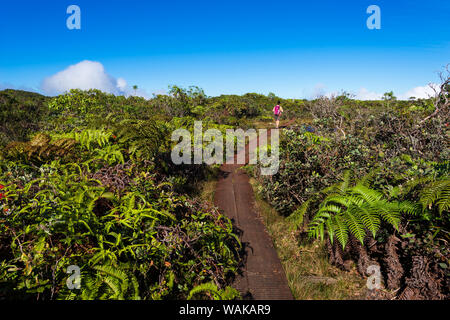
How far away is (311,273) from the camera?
2885 millimetres

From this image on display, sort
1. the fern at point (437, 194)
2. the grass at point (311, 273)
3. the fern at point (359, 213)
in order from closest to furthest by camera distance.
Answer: the fern at point (437, 194) → the fern at point (359, 213) → the grass at point (311, 273)

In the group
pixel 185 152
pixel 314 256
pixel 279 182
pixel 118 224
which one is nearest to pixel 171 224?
pixel 118 224

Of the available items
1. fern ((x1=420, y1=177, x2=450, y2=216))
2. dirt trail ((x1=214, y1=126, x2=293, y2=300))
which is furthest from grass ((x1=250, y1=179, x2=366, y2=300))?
fern ((x1=420, y1=177, x2=450, y2=216))

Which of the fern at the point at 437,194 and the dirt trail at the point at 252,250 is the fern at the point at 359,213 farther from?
the dirt trail at the point at 252,250

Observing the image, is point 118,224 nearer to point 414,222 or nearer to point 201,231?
point 201,231

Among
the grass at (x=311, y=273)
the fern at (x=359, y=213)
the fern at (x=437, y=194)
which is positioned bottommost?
the grass at (x=311, y=273)

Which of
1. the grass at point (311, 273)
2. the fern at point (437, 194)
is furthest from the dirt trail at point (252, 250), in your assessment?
the fern at point (437, 194)

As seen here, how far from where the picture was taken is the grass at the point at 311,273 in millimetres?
2545

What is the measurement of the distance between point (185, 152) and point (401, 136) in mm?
4847

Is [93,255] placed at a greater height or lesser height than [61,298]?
greater

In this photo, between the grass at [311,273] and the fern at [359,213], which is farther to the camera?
the grass at [311,273]

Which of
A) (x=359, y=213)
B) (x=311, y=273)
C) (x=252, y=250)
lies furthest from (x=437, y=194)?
(x=252, y=250)

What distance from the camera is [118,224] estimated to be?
2.47 meters

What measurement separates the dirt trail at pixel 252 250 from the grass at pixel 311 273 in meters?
0.12
